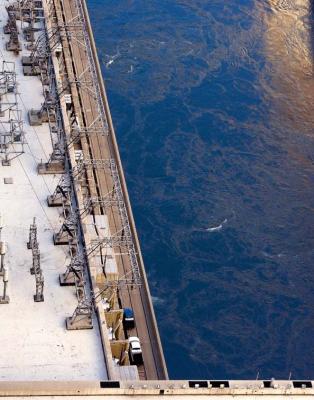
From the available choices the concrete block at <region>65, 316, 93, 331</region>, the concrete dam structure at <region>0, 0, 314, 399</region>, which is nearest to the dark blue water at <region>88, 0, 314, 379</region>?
the concrete dam structure at <region>0, 0, 314, 399</region>

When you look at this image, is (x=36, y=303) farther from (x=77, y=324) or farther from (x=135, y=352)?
(x=135, y=352)

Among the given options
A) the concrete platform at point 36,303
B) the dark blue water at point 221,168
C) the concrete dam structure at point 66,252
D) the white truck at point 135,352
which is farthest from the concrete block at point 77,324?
the dark blue water at point 221,168

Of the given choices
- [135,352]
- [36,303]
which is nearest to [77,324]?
[36,303]

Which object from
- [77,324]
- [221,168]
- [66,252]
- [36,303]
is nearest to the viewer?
[77,324]

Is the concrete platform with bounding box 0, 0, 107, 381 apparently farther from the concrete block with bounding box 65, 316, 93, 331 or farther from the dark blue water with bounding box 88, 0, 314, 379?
the dark blue water with bounding box 88, 0, 314, 379

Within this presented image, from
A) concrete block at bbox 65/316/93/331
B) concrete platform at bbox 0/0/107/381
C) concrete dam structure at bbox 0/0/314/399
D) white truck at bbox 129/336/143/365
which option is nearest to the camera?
concrete dam structure at bbox 0/0/314/399

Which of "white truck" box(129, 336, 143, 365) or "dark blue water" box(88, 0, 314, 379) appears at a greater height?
"dark blue water" box(88, 0, 314, 379)

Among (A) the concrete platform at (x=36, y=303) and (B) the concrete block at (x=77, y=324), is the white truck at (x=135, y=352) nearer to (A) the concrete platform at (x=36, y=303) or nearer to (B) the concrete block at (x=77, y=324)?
(A) the concrete platform at (x=36, y=303)

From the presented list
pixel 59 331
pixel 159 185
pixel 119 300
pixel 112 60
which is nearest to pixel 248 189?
pixel 159 185

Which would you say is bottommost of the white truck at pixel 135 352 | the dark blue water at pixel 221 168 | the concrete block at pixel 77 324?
the white truck at pixel 135 352
